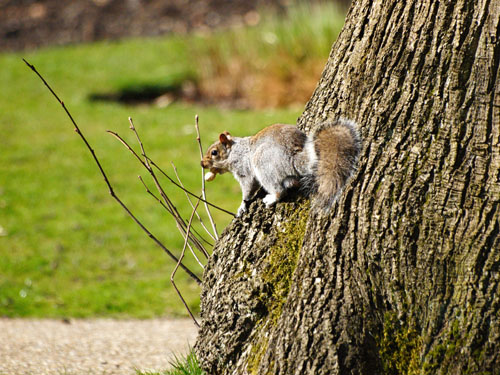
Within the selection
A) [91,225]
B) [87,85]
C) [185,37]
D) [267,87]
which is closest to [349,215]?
[91,225]

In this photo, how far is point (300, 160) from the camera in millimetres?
2766

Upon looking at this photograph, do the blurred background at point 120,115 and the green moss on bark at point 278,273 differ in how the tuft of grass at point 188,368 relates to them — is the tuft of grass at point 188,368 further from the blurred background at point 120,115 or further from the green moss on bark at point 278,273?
the blurred background at point 120,115

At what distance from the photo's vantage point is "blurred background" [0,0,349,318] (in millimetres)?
5672

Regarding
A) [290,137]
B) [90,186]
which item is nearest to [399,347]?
[290,137]

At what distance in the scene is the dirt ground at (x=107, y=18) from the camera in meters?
12.9

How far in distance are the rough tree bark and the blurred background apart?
2.64 m

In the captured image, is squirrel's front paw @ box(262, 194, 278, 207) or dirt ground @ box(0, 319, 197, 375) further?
dirt ground @ box(0, 319, 197, 375)

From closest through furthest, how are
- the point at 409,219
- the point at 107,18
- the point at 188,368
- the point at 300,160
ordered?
the point at 409,219 → the point at 300,160 → the point at 188,368 → the point at 107,18

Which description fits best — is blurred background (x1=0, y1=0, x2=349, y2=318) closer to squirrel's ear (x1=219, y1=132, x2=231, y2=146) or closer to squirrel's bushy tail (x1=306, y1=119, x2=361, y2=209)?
squirrel's ear (x1=219, y1=132, x2=231, y2=146)

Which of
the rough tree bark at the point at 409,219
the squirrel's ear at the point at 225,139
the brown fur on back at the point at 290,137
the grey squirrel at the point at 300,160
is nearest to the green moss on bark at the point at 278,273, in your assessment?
the rough tree bark at the point at 409,219

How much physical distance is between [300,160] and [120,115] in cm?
699

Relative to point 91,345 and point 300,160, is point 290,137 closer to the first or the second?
point 300,160

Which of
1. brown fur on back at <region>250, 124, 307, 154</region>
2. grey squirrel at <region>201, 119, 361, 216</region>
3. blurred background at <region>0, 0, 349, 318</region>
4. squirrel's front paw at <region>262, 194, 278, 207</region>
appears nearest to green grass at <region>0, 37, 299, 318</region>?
blurred background at <region>0, 0, 349, 318</region>

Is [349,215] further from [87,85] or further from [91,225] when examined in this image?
[87,85]
